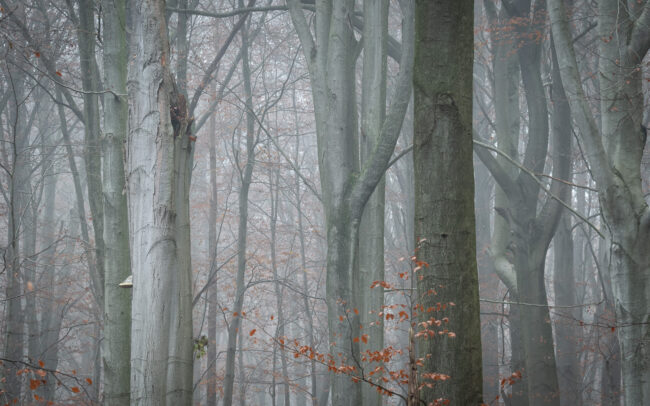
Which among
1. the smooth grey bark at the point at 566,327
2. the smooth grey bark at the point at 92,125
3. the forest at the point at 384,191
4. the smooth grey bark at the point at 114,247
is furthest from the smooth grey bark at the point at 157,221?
the smooth grey bark at the point at 566,327

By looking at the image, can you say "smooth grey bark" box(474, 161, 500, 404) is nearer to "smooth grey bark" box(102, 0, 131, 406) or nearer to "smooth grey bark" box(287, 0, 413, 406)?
"smooth grey bark" box(287, 0, 413, 406)

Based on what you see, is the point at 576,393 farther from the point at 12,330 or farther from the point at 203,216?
the point at 203,216

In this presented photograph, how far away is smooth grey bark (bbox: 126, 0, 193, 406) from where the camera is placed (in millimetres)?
3508

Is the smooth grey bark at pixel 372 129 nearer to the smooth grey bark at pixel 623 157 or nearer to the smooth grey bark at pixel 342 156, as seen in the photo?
the smooth grey bark at pixel 342 156

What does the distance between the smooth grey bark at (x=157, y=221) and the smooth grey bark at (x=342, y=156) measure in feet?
6.78

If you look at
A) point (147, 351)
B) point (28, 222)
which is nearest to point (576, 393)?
point (147, 351)

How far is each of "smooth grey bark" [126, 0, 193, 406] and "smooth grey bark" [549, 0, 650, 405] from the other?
4.25m

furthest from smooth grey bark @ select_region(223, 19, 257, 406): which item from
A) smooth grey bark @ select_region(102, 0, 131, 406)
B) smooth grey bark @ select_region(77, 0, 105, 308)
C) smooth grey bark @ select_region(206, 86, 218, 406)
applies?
smooth grey bark @ select_region(102, 0, 131, 406)

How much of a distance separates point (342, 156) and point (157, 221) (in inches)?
114

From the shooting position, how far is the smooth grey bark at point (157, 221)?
3.51 m

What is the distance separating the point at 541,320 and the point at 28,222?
552 inches

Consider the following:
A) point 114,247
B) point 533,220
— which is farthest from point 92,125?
point 533,220

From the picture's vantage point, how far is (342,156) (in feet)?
19.9

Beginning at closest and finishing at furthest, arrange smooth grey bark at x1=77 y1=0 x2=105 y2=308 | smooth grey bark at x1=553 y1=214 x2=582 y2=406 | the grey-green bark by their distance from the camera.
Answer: the grey-green bark, smooth grey bark at x1=77 y1=0 x2=105 y2=308, smooth grey bark at x1=553 y1=214 x2=582 y2=406
